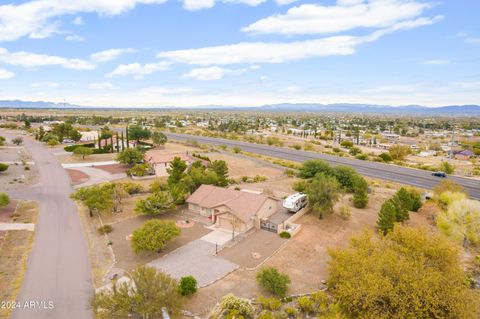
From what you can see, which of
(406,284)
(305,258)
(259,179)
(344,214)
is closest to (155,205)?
(305,258)

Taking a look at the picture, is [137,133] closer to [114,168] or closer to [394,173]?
[114,168]

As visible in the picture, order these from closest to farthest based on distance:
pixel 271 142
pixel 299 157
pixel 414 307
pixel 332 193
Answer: pixel 414 307 → pixel 332 193 → pixel 299 157 → pixel 271 142

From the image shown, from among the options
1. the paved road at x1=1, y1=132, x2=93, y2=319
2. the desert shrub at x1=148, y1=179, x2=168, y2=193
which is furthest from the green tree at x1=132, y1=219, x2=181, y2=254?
the desert shrub at x1=148, y1=179, x2=168, y2=193

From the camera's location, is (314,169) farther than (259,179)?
No

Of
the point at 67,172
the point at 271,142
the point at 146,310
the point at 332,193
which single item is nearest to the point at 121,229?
the point at 146,310

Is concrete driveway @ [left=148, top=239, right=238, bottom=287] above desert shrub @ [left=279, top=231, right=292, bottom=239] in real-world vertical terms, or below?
below

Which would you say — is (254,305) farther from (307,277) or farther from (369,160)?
(369,160)

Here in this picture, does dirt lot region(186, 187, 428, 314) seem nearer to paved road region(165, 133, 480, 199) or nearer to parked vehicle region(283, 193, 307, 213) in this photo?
parked vehicle region(283, 193, 307, 213)
